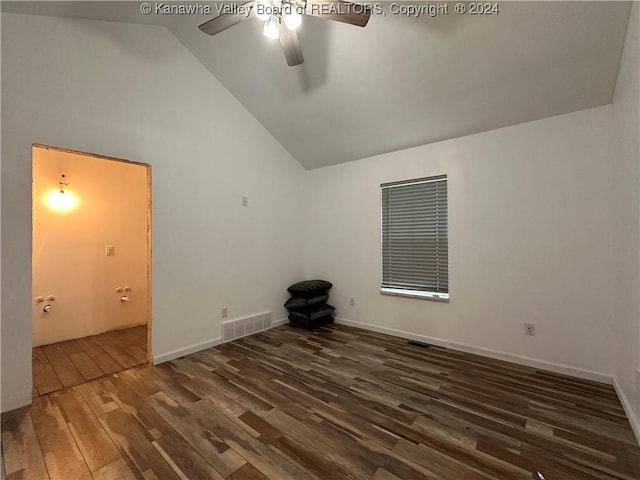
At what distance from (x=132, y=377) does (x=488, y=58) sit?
13.6ft

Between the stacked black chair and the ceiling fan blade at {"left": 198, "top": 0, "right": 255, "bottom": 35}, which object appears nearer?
the ceiling fan blade at {"left": 198, "top": 0, "right": 255, "bottom": 35}

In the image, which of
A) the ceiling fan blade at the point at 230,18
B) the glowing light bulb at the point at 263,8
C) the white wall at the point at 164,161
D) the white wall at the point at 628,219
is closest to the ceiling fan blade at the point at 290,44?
the glowing light bulb at the point at 263,8

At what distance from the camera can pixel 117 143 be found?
246 cm

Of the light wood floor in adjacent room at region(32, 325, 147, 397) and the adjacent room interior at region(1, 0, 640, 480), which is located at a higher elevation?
the adjacent room interior at region(1, 0, 640, 480)

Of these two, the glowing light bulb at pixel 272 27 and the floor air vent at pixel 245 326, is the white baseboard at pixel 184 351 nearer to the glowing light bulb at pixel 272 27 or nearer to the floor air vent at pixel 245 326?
the floor air vent at pixel 245 326

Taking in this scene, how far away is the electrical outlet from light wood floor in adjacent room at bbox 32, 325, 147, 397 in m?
3.84

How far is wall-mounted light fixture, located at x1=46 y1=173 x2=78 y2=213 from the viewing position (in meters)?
3.21

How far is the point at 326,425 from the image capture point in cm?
175

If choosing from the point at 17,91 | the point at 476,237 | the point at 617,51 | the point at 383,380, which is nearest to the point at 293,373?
the point at 383,380

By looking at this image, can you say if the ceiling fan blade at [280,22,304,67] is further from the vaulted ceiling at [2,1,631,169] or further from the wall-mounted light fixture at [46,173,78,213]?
the wall-mounted light fixture at [46,173,78,213]

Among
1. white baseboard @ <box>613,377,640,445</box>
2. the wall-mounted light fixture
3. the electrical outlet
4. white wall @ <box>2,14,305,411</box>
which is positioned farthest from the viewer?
the wall-mounted light fixture

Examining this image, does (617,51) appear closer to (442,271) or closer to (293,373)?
(442,271)

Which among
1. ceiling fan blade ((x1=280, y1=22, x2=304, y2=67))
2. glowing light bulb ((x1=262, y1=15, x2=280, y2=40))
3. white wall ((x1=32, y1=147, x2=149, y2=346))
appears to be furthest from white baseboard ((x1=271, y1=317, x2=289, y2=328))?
glowing light bulb ((x1=262, y1=15, x2=280, y2=40))

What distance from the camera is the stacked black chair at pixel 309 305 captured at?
373 centimetres
